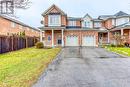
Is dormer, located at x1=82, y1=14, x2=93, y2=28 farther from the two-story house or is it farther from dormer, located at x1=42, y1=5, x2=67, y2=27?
dormer, located at x1=42, y1=5, x2=67, y2=27

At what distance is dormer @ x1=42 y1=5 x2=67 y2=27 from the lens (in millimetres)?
43156

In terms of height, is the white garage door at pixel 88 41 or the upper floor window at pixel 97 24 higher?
the upper floor window at pixel 97 24

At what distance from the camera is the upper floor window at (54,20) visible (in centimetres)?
4322

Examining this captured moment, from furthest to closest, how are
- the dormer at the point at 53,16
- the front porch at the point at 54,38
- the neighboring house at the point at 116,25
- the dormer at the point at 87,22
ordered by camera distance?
the dormer at the point at 87,22 < the neighboring house at the point at 116,25 < the front porch at the point at 54,38 < the dormer at the point at 53,16

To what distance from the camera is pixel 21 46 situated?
1483 inches

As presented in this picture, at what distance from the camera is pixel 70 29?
44.5 meters

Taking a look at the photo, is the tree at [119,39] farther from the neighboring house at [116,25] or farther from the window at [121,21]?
the window at [121,21]

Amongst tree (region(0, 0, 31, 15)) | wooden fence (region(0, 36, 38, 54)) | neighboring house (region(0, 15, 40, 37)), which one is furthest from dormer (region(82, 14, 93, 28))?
tree (region(0, 0, 31, 15))

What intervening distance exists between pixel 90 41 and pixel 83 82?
115 ft

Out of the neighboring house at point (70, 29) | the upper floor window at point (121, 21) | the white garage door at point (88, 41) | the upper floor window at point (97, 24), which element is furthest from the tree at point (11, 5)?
the upper floor window at point (97, 24)

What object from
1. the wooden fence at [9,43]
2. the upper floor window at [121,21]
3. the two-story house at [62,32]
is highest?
the upper floor window at [121,21]

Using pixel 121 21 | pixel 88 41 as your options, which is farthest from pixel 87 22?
pixel 121 21

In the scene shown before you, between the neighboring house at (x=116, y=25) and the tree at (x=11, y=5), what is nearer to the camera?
the tree at (x=11, y=5)

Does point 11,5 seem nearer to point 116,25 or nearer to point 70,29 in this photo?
point 70,29
